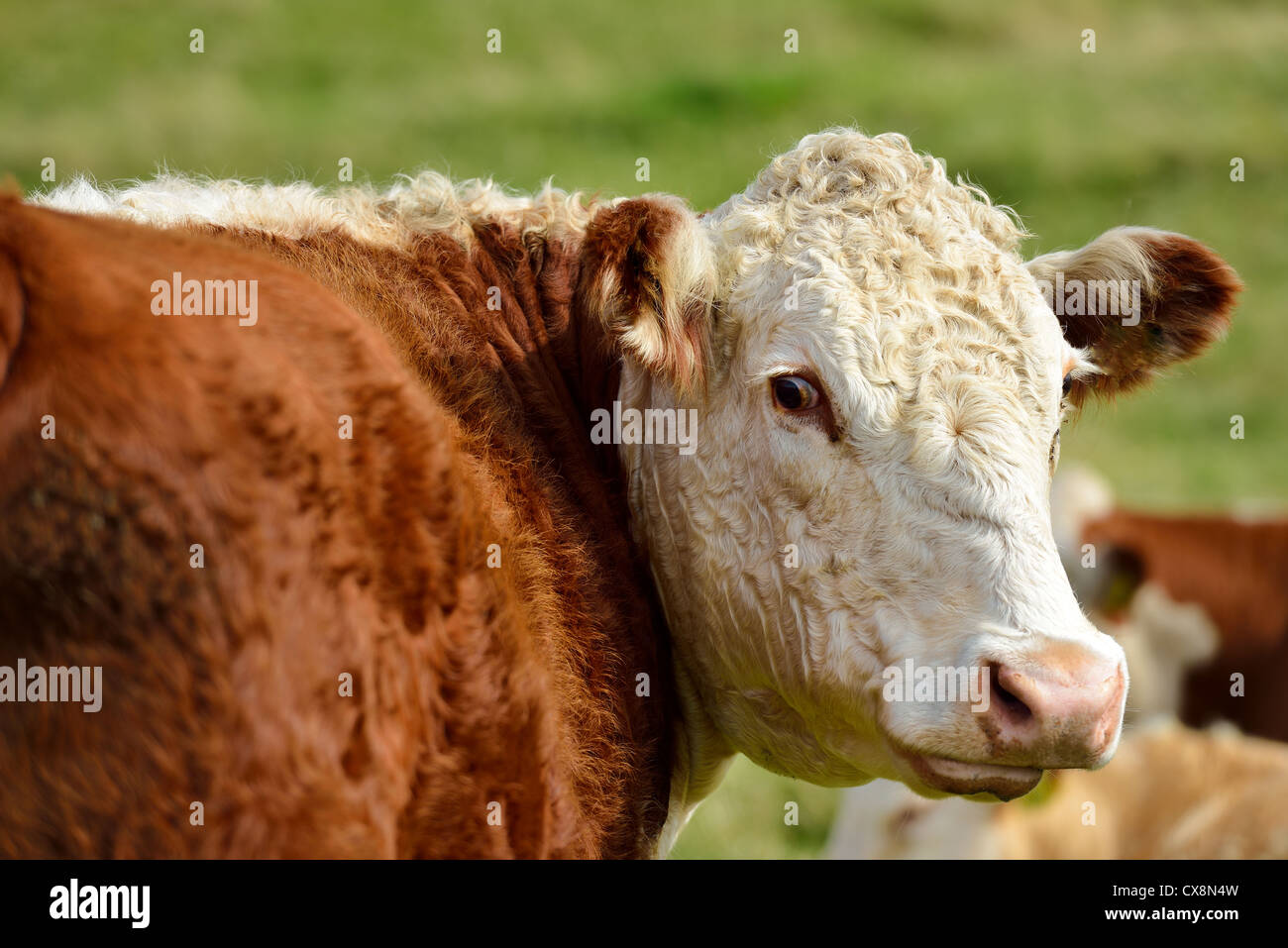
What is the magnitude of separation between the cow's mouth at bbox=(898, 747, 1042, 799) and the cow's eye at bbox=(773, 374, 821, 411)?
0.79 metres

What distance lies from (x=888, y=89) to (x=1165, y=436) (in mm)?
7892

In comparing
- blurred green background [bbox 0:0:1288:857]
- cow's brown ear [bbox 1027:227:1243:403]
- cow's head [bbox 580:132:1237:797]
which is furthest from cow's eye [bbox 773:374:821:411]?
blurred green background [bbox 0:0:1288:857]

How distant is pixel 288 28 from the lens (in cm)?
2258

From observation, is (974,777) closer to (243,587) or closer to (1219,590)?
(243,587)

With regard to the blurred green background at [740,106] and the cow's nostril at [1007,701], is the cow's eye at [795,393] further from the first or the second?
the blurred green background at [740,106]

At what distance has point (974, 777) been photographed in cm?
278

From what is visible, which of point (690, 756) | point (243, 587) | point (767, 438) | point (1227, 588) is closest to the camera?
point (243, 587)

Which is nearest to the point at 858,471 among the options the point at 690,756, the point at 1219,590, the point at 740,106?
the point at 690,756

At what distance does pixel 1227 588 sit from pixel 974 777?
Answer: 764cm

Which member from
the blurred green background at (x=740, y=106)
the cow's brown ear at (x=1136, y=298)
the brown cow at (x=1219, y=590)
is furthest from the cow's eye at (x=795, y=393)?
the blurred green background at (x=740, y=106)

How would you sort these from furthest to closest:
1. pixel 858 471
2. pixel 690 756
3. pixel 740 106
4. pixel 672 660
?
pixel 740 106
pixel 690 756
pixel 672 660
pixel 858 471

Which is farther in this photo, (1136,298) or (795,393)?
(1136,298)
